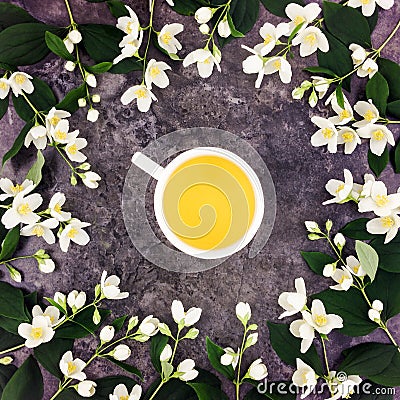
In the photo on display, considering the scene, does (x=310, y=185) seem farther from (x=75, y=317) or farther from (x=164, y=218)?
(x=75, y=317)

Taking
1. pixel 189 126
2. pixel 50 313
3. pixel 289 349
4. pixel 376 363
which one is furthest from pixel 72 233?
pixel 376 363

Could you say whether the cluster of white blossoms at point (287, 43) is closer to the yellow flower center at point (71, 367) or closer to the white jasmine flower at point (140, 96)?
the white jasmine flower at point (140, 96)

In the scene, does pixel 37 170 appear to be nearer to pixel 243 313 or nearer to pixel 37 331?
pixel 37 331

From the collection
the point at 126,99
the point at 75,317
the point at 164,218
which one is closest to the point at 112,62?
the point at 126,99

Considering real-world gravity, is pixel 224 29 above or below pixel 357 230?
above

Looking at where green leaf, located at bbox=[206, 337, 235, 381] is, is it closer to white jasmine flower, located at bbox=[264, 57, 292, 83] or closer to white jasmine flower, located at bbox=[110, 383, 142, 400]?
white jasmine flower, located at bbox=[110, 383, 142, 400]

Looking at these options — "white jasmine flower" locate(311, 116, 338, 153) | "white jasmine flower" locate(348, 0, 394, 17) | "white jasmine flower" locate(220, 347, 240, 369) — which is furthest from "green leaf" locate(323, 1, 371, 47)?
"white jasmine flower" locate(220, 347, 240, 369)

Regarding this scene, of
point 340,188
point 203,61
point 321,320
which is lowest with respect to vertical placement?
point 321,320
